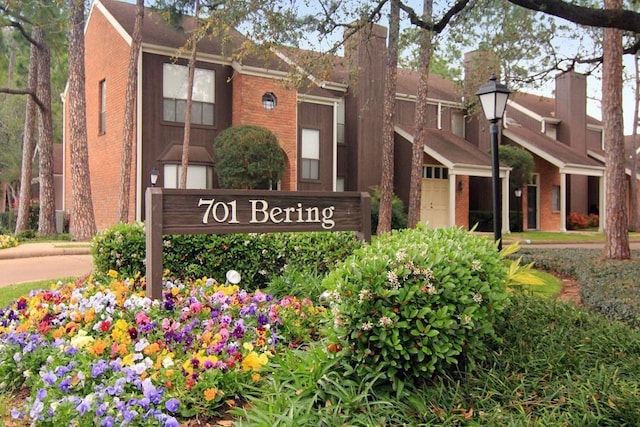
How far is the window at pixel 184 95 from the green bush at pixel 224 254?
13532 mm

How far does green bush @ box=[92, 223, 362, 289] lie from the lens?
20.5 ft

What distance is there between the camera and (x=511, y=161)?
24.8 meters

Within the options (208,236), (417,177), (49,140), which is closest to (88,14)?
(49,140)

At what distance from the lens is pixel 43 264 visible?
1159cm

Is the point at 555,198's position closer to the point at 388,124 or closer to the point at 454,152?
the point at 454,152

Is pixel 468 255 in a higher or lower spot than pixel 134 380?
higher

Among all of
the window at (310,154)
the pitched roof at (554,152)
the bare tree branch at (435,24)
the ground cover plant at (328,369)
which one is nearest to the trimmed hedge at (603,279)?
the ground cover plant at (328,369)

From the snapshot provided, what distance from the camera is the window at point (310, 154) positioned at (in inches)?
868

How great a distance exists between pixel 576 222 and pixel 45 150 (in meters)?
25.4

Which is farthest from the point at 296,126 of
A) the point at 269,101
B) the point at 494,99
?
the point at 494,99

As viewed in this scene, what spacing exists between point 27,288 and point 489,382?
254 inches

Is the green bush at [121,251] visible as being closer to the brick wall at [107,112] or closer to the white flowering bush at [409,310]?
the white flowering bush at [409,310]

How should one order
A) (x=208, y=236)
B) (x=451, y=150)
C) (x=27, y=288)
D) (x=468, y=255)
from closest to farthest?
(x=468, y=255) → (x=208, y=236) → (x=27, y=288) → (x=451, y=150)

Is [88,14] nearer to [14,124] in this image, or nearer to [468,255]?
[14,124]
